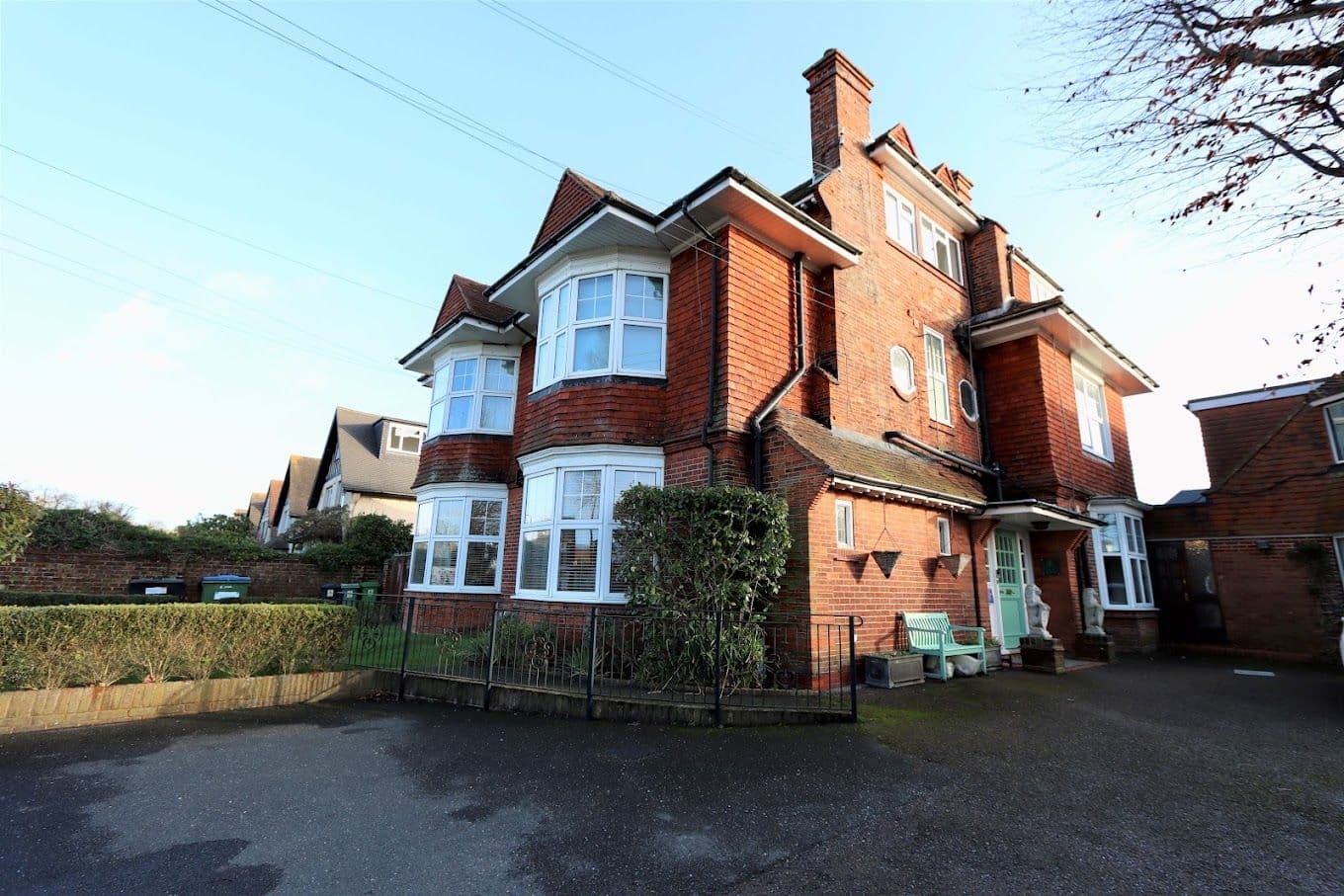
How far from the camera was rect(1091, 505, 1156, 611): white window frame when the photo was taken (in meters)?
12.5

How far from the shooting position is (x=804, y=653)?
293 inches

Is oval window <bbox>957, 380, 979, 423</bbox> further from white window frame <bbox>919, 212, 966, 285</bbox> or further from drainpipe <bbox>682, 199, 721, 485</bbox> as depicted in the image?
drainpipe <bbox>682, 199, 721, 485</bbox>

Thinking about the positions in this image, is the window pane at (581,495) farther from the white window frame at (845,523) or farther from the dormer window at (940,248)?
the dormer window at (940,248)

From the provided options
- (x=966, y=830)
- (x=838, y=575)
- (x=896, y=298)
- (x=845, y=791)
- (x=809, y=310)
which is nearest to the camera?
(x=966, y=830)

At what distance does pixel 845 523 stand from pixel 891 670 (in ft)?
6.50

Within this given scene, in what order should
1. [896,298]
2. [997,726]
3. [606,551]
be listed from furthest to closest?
1. [896,298]
2. [606,551]
3. [997,726]

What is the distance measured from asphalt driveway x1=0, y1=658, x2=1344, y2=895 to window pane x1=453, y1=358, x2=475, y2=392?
7.73m

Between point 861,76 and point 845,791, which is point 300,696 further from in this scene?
point 861,76

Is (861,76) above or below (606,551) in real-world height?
above

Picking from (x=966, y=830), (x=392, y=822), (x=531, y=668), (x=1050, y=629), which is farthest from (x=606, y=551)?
(x=1050, y=629)

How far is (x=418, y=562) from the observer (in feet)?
42.2

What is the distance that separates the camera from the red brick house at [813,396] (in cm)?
859

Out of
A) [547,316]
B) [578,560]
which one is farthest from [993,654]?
[547,316]

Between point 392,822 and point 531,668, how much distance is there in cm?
345
